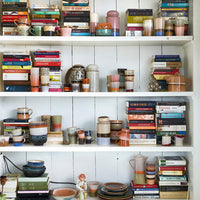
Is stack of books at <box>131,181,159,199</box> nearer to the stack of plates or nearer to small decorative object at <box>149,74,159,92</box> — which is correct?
the stack of plates

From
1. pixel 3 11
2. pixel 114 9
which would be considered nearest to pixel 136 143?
Answer: pixel 114 9

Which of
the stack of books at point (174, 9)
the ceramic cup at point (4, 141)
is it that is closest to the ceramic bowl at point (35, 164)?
the ceramic cup at point (4, 141)

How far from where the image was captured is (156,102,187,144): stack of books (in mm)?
2547

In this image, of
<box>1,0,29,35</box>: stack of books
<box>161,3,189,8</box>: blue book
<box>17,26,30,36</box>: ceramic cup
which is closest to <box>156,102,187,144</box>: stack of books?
<box>161,3,189,8</box>: blue book

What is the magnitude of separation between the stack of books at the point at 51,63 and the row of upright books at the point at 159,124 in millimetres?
592

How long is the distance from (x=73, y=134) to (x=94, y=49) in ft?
2.32

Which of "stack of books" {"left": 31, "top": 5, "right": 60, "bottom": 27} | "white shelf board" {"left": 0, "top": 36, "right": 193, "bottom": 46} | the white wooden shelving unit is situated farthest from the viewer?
the white wooden shelving unit

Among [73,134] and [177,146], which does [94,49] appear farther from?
[177,146]

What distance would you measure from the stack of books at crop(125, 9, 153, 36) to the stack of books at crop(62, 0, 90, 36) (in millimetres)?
310

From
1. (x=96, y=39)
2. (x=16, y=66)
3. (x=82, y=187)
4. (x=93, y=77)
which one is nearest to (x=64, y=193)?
(x=82, y=187)

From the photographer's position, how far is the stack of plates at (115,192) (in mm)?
2457

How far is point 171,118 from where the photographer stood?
255 centimetres

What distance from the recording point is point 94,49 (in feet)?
8.88

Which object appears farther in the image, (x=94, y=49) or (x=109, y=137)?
(x=94, y=49)
